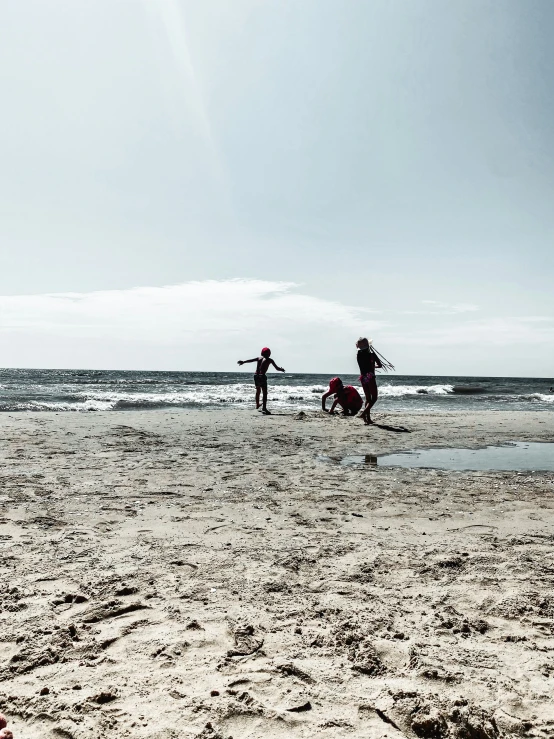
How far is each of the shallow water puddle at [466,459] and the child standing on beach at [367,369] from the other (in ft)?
12.7

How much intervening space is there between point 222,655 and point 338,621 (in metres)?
0.64

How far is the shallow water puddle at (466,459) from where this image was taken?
698cm

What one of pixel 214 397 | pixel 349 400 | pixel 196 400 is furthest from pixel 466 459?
pixel 214 397

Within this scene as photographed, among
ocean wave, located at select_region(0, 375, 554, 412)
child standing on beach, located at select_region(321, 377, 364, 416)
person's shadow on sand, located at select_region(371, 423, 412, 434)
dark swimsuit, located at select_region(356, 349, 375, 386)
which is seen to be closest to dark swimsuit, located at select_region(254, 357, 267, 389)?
child standing on beach, located at select_region(321, 377, 364, 416)

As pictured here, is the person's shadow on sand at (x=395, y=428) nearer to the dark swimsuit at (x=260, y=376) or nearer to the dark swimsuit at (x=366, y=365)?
Result: the dark swimsuit at (x=366, y=365)

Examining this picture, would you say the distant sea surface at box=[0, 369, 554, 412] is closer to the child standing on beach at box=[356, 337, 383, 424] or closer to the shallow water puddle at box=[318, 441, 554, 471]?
the child standing on beach at box=[356, 337, 383, 424]

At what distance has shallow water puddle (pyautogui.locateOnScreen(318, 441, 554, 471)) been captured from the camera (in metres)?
6.98

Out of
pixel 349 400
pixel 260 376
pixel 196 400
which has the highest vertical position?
pixel 260 376

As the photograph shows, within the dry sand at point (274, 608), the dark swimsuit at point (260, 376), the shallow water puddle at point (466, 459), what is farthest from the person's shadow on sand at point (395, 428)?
the dry sand at point (274, 608)

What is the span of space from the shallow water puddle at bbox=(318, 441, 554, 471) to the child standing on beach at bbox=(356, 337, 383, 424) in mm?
3857

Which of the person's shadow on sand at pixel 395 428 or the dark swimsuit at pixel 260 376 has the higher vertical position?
the dark swimsuit at pixel 260 376

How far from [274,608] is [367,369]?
396 inches

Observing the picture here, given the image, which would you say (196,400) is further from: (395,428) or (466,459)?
(466,459)

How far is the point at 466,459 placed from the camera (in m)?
7.55
